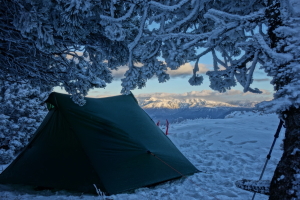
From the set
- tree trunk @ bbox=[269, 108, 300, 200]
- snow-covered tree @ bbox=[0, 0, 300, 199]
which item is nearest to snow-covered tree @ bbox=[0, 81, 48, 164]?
snow-covered tree @ bbox=[0, 0, 300, 199]

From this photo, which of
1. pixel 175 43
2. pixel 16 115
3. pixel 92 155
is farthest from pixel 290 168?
pixel 16 115

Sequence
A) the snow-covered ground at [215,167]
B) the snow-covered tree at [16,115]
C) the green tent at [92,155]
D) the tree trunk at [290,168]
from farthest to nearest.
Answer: the snow-covered tree at [16,115]
the green tent at [92,155]
the snow-covered ground at [215,167]
the tree trunk at [290,168]

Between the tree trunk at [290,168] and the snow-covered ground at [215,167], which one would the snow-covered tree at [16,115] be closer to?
the snow-covered ground at [215,167]

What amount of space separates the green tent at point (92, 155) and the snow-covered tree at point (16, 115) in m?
3.85

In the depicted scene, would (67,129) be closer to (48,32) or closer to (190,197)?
(48,32)

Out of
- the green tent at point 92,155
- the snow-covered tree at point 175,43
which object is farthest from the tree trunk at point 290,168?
the green tent at point 92,155

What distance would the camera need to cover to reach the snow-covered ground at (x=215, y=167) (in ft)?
14.4

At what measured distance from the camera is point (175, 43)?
3.76 m

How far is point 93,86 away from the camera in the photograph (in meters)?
4.96

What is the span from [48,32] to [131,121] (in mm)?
3176

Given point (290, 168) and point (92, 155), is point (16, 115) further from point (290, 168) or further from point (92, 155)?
point (290, 168)

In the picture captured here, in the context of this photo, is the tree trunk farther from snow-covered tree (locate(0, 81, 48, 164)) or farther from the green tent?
snow-covered tree (locate(0, 81, 48, 164))

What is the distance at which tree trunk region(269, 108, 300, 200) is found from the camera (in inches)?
79.7

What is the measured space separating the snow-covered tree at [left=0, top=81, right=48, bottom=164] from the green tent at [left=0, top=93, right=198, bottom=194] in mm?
3853
